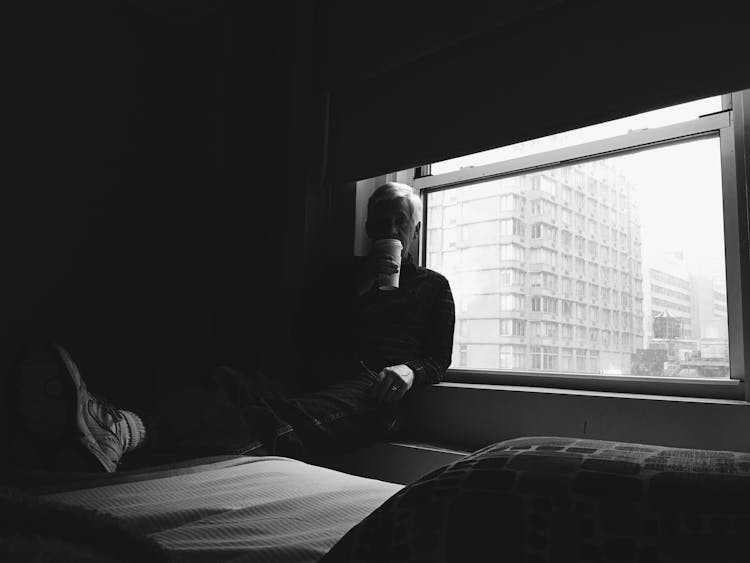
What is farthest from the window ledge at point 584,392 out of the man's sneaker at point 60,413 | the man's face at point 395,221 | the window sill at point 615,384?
the man's sneaker at point 60,413

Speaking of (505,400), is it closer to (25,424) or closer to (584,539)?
(25,424)

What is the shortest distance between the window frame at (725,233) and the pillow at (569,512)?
1.17m

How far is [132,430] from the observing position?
1.26m

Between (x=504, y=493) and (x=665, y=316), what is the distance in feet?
4.53

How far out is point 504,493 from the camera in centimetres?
38

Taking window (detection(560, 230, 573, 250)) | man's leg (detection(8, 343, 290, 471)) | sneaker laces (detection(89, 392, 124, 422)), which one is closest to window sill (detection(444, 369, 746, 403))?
window (detection(560, 230, 573, 250))

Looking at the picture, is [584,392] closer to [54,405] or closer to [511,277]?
[511,277]

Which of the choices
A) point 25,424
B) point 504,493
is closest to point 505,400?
point 25,424

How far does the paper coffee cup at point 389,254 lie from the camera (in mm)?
1705

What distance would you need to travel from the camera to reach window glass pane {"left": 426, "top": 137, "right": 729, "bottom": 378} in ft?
4.98

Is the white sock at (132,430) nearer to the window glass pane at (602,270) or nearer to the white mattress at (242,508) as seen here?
the white mattress at (242,508)

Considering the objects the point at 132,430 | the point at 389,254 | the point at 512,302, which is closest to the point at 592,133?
the point at 512,302

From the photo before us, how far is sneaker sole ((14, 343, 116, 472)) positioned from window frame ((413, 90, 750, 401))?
3.99ft

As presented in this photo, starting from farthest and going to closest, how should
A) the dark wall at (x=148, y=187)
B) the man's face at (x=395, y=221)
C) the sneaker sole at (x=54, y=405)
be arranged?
the dark wall at (x=148, y=187) → the man's face at (x=395, y=221) → the sneaker sole at (x=54, y=405)
